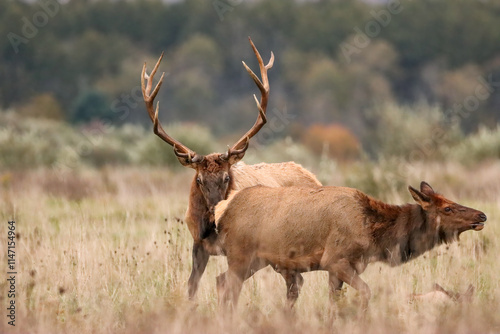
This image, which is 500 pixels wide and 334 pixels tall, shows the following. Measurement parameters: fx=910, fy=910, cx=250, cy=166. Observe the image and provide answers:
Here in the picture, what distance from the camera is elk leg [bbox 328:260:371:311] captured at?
710 cm

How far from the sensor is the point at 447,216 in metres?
7.57

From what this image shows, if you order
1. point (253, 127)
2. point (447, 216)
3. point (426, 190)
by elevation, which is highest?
point (253, 127)

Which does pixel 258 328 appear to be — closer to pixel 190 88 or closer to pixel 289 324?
pixel 289 324

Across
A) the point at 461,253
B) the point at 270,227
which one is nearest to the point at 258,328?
the point at 270,227

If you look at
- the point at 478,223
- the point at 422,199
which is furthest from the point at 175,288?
the point at 478,223

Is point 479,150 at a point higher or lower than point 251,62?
lower

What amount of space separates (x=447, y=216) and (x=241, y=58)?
2375 inches

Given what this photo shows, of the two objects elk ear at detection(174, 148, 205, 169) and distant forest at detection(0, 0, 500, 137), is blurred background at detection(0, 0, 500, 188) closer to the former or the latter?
distant forest at detection(0, 0, 500, 137)

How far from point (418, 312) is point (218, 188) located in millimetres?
2523

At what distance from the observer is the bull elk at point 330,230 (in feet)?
24.1

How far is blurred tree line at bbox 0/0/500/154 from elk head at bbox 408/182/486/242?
4208 cm

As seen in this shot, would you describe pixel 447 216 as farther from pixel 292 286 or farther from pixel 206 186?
pixel 206 186

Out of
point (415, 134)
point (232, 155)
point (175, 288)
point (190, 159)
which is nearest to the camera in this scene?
point (175, 288)

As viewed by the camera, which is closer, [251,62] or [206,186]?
[206,186]
